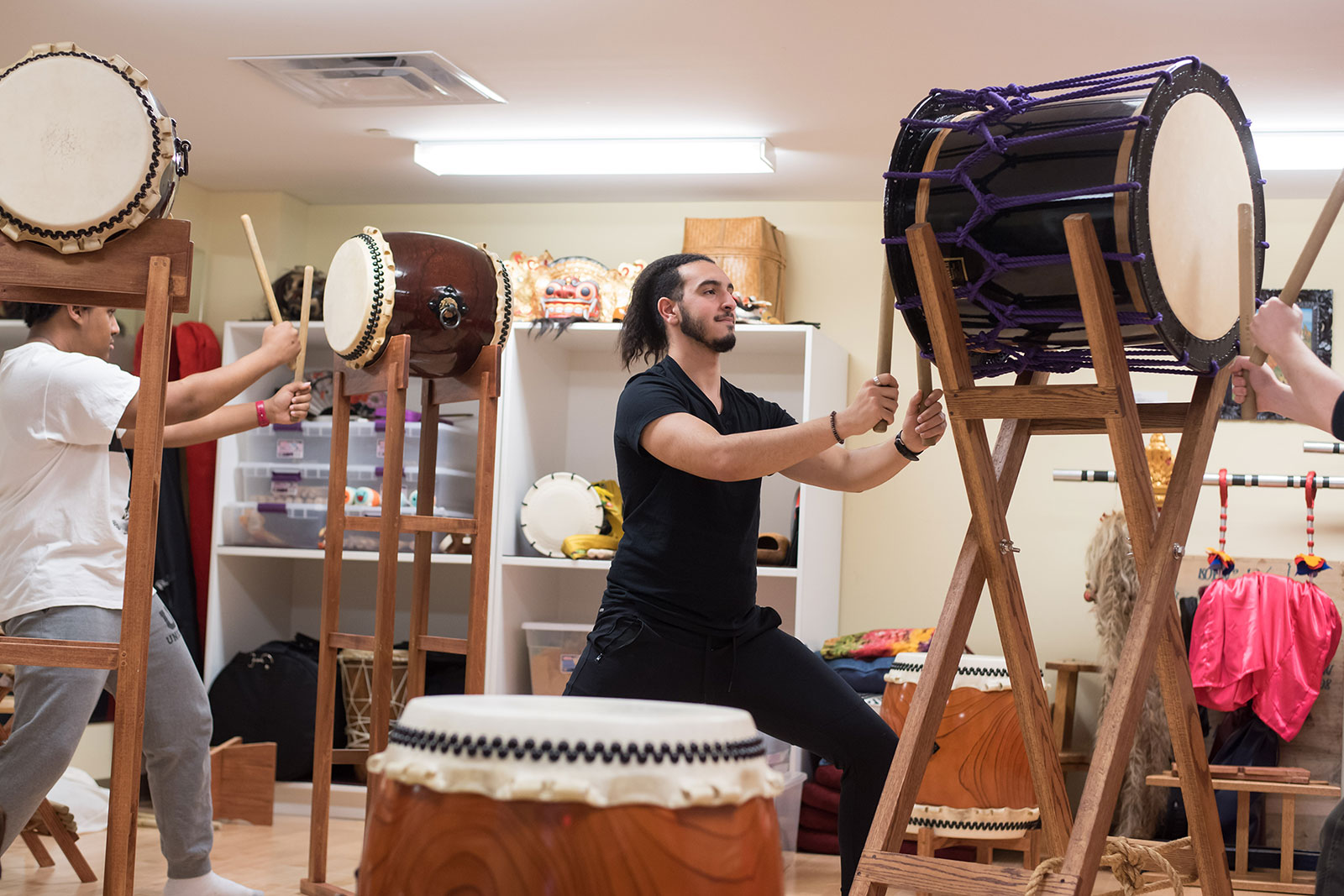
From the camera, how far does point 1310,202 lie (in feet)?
15.5

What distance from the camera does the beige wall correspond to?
466cm

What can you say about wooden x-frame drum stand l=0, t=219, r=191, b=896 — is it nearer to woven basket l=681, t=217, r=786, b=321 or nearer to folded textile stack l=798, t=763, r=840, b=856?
folded textile stack l=798, t=763, r=840, b=856

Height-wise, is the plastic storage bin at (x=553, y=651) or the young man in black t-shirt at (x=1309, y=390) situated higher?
the young man in black t-shirt at (x=1309, y=390)

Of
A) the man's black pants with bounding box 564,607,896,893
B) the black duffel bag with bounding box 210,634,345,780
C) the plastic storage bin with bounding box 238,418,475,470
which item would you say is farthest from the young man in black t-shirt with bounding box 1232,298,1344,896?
the black duffel bag with bounding box 210,634,345,780

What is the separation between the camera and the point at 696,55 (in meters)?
3.68

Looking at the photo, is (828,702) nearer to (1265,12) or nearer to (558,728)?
(558,728)

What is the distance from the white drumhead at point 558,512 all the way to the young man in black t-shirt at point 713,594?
84.2 inches

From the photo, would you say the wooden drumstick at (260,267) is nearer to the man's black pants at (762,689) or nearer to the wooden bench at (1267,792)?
the man's black pants at (762,689)

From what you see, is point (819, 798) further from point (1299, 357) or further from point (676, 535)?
point (1299, 357)

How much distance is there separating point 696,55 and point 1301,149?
2.05 metres

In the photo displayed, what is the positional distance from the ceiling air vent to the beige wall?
1255 millimetres

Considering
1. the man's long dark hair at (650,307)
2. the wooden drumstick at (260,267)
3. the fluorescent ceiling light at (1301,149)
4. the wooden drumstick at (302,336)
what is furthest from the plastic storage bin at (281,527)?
the fluorescent ceiling light at (1301,149)

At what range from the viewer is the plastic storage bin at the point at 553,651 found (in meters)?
4.62

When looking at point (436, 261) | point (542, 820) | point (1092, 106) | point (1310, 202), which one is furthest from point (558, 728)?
point (1310, 202)
